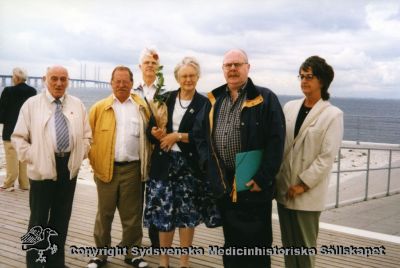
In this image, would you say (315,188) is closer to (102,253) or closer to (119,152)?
(119,152)

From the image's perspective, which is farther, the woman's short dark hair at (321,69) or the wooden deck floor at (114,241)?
the wooden deck floor at (114,241)

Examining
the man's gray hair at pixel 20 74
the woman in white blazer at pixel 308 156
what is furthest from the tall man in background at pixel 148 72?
the man's gray hair at pixel 20 74

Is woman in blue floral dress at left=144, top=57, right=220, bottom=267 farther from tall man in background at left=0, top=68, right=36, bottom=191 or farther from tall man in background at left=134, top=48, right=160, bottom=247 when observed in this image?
tall man in background at left=0, top=68, right=36, bottom=191

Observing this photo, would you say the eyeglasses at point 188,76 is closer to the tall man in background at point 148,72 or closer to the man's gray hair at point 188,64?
the man's gray hair at point 188,64

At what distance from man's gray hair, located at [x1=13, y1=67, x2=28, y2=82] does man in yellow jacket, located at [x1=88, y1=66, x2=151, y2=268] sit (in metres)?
2.69

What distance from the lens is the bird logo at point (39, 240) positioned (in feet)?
9.49

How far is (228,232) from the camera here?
2674 mm

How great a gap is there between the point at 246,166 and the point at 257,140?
17 centimetres

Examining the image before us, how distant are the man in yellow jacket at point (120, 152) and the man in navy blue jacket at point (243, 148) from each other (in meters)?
0.67

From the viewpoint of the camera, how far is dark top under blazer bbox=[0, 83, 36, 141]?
5371 millimetres

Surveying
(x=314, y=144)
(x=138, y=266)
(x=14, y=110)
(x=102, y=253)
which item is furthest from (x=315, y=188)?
(x=14, y=110)

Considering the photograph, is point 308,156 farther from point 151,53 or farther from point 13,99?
point 13,99

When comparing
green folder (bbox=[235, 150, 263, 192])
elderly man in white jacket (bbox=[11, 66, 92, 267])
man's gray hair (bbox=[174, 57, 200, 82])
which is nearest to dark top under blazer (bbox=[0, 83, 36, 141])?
elderly man in white jacket (bbox=[11, 66, 92, 267])

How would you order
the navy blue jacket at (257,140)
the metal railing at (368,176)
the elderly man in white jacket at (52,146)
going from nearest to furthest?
the navy blue jacket at (257,140) → the elderly man in white jacket at (52,146) → the metal railing at (368,176)
